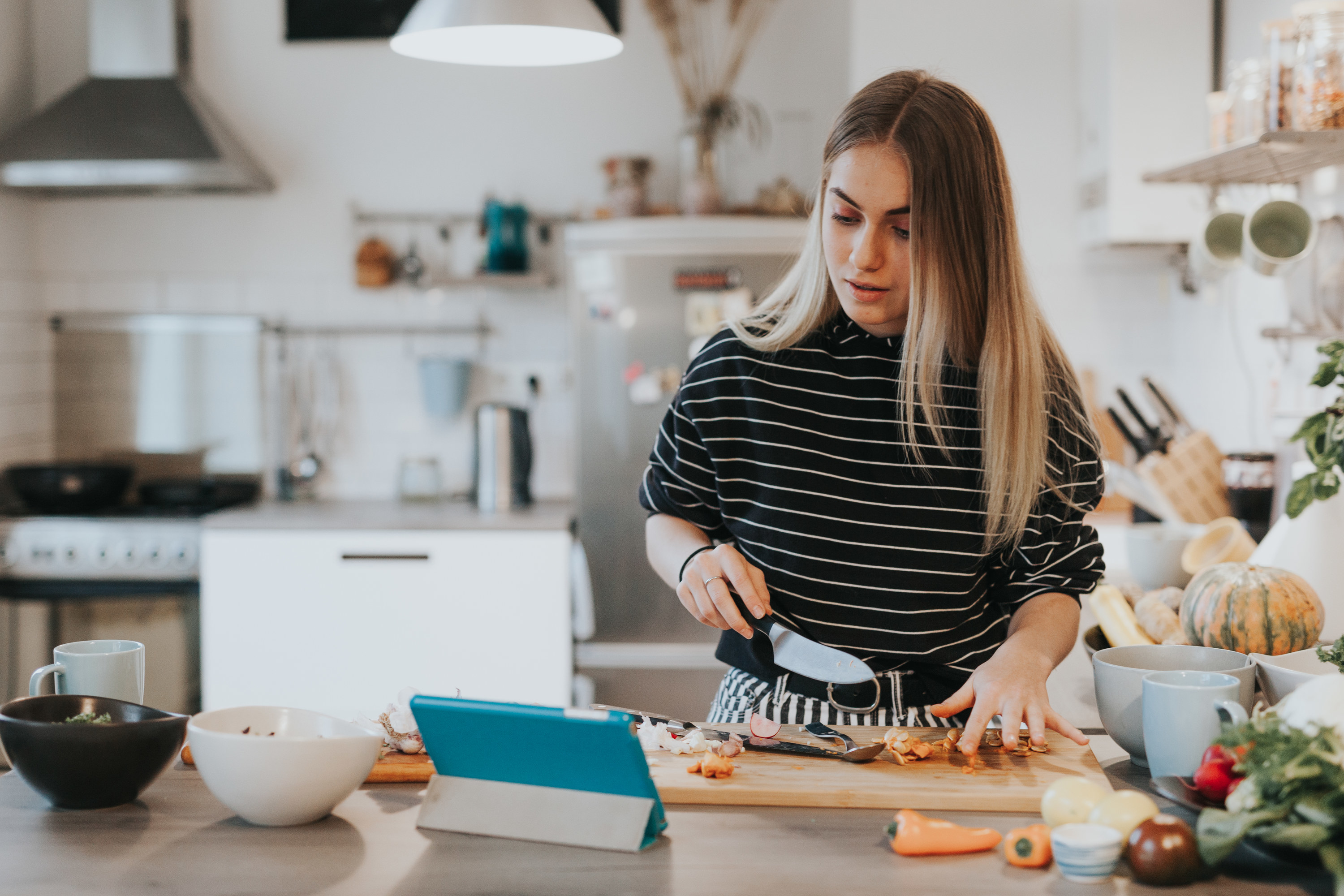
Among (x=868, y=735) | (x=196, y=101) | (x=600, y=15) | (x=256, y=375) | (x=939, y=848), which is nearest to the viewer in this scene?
(x=939, y=848)

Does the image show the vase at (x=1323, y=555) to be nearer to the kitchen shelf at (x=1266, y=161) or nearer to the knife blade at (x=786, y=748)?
the kitchen shelf at (x=1266, y=161)

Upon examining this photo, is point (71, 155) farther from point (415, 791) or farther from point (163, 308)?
point (415, 791)

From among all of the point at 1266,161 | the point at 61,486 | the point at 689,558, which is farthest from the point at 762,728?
the point at 61,486

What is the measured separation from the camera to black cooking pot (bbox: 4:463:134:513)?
338 cm

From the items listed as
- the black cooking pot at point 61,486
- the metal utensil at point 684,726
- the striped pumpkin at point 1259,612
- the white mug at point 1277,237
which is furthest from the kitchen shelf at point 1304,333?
the black cooking pot at point 61,486

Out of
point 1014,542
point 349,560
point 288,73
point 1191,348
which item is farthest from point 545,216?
point 1014,542

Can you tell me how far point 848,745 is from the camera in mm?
1144

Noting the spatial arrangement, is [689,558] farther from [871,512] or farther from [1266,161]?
[1266,161]

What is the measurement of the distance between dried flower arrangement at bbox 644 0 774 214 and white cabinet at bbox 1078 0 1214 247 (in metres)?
1.11

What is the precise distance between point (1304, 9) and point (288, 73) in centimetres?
297

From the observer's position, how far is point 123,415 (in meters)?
3.85

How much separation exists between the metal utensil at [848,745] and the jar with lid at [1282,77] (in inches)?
55.7

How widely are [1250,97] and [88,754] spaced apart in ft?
6.77

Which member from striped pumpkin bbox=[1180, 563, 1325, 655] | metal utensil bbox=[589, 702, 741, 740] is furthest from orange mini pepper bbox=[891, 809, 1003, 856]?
striped pumpkin bbox=[1180, 563, 1325, 655]
